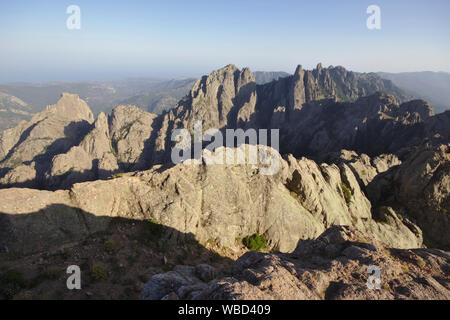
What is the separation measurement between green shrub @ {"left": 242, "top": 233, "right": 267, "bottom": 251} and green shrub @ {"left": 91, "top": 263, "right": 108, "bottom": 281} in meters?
16.0

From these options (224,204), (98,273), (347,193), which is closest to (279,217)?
(224,204)

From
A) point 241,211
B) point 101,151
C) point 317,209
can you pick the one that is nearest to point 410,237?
point 317,209

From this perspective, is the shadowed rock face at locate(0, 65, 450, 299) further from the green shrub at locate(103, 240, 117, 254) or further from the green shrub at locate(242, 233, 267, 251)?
the green shrub at locate(103, 240, 117, 254)

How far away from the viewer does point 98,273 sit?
1667 centimetres

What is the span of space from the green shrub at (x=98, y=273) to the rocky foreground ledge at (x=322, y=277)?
18.7ft

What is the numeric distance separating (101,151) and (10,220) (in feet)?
529

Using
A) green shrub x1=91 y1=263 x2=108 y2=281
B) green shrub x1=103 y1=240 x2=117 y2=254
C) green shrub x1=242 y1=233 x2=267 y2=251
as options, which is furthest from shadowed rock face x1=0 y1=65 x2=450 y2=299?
green shrub x1=91 y1=263 x2=108 y2=281

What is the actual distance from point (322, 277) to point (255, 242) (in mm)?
16920

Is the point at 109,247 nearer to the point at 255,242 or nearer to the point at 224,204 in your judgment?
the point at 224,204

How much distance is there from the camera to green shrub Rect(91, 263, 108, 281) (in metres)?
16.5

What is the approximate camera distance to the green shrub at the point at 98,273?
1648 centimetres

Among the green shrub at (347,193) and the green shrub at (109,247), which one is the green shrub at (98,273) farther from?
the green shrub at (347,193)

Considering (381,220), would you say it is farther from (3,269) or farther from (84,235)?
(3,269)

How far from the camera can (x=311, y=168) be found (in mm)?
42594
